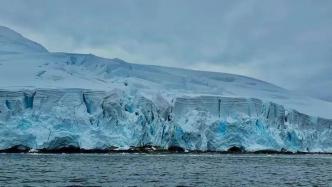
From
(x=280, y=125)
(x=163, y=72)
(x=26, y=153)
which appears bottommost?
(x=26, y=153)

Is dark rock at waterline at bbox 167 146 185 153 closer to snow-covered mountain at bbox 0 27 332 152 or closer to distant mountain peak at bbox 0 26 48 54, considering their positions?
snow-covered mountain at bbox 0 27 332 152

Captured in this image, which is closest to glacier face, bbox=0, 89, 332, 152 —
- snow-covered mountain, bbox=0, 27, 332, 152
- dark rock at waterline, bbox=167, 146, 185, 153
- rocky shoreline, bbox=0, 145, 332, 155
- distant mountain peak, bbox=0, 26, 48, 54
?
snow-covered mountain, bbox=0, 27, 332, 152

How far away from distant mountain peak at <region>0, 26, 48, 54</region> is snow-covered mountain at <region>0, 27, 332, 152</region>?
1.15 ft

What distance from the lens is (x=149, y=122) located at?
45562mm

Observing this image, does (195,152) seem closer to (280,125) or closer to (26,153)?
(280,125)

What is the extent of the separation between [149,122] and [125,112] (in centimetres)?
236

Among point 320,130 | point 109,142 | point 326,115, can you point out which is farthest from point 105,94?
point 326,115

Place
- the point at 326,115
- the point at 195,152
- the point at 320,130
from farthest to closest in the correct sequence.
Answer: the point at 326,115 → the point at 320,130 → the point at 195,152

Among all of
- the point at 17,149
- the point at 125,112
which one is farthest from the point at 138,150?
the point at 17,149

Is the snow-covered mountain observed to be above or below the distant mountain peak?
below

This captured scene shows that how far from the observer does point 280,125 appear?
50.2 meters

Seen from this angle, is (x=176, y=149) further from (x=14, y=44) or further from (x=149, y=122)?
(x=14, y=44)

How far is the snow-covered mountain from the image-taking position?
42000 millimetres

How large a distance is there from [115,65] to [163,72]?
5.35 m
